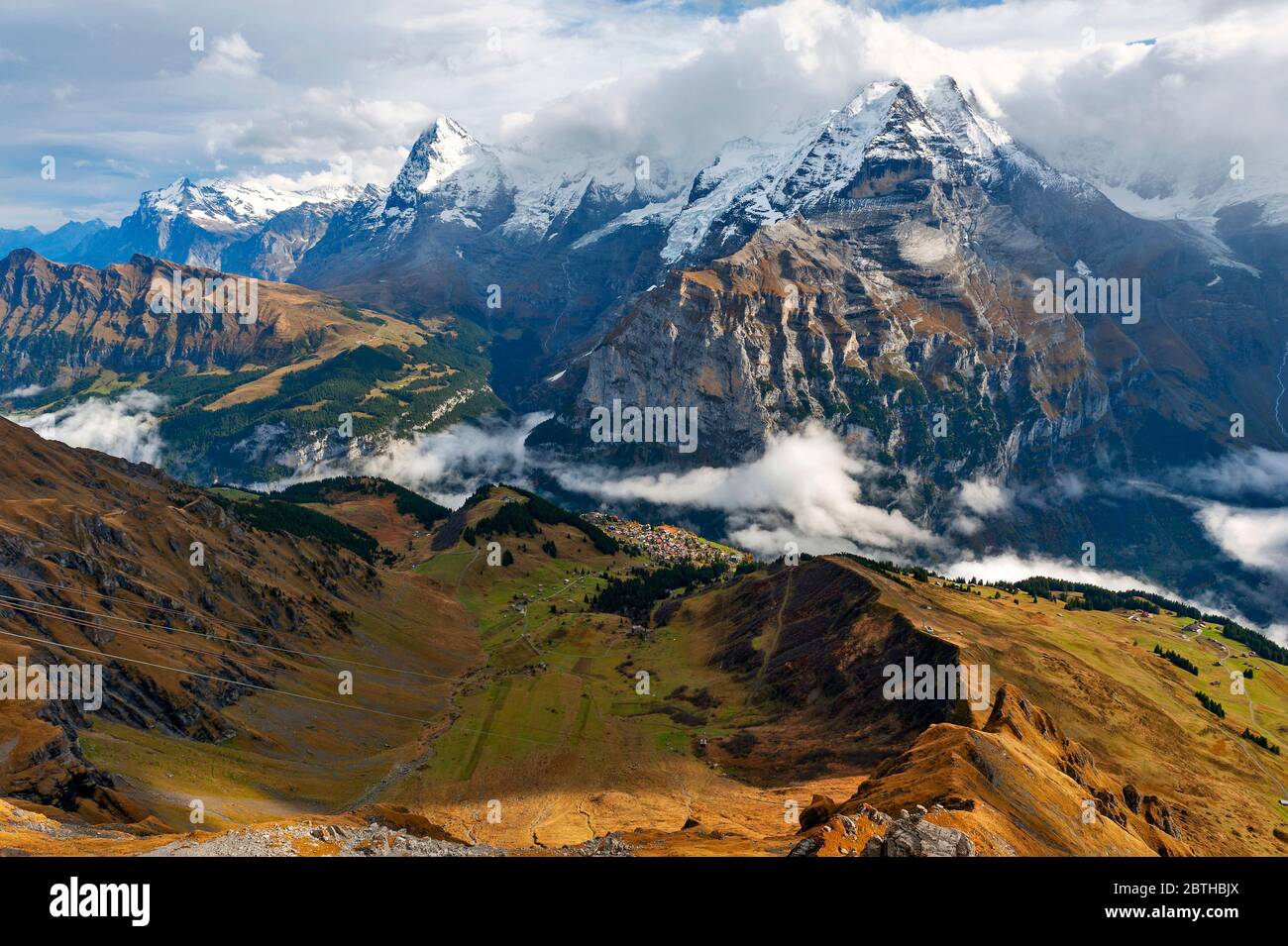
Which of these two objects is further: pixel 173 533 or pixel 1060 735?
pixel 173 533

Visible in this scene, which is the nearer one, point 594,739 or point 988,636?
point 594,739

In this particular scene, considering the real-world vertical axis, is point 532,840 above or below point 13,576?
below

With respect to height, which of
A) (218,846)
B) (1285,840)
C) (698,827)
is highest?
(218,846)

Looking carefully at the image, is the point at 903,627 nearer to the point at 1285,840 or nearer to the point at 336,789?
the point at 1285,840

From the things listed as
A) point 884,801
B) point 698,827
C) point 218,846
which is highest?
point 218,846

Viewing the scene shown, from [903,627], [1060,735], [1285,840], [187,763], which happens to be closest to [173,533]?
[187,763]
